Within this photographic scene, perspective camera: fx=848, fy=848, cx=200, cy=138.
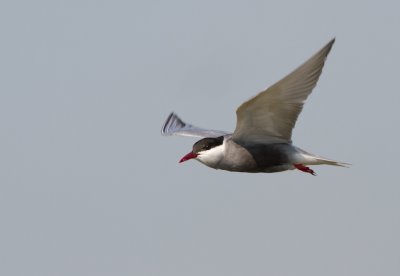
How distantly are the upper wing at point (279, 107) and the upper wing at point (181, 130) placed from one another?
8.35 ft

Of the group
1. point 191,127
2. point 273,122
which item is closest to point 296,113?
point 273,122

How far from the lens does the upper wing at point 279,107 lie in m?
11.9

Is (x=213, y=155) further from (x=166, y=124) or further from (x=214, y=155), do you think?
(x=166, y=124)

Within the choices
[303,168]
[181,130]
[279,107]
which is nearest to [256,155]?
[303,168]

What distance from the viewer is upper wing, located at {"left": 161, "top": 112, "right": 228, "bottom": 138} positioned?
16188mm

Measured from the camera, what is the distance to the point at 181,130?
55.4 feet

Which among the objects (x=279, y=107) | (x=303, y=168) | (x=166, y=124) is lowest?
(x=303, y=168)

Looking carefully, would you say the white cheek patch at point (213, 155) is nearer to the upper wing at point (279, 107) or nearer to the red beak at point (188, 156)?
the red beak at point (188, 156)

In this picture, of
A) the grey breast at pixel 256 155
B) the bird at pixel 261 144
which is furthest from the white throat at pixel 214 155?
the grey breast at pixel 256 155

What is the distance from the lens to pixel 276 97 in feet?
41.0

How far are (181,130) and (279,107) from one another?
442cm

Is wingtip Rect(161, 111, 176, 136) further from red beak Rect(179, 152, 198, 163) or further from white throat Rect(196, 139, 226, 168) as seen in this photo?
white throat Rect(196, 139, 226, 168)

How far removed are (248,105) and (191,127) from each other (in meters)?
4.96

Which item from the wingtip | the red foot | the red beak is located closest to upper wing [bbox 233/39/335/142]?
the red foot
